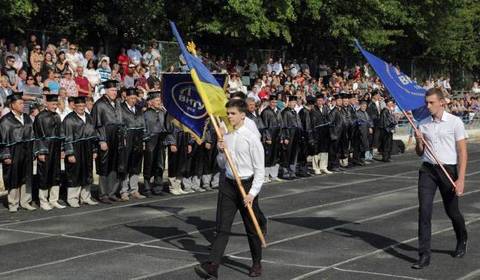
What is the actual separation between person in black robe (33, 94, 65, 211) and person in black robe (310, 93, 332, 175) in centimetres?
766

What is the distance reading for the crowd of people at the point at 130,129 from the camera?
15.0 metres

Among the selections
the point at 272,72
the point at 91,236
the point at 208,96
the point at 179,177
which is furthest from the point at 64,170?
the point at 272,72

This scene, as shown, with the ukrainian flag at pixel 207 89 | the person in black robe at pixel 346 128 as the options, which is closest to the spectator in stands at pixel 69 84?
the person in black robe at pixel 346 128

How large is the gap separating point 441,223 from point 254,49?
19082 mm

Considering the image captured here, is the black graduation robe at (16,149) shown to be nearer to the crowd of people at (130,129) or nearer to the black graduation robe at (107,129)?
the crowd of people at (130,129)

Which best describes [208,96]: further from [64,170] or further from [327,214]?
[64,170]

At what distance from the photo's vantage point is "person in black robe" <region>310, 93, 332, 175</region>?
21125mm

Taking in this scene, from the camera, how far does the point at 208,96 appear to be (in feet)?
33.7

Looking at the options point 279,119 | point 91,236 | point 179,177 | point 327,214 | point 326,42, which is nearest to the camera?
point 91,236

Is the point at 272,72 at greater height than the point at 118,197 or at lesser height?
greater

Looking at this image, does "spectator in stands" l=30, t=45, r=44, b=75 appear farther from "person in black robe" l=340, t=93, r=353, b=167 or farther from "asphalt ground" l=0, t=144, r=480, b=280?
"person in black robe" l=340, t=93, r=353, b=167

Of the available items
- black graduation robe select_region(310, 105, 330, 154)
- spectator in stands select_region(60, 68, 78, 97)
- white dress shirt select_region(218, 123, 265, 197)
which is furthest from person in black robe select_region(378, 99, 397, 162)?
white dress shirt select_region(218, 123, 265, 197)

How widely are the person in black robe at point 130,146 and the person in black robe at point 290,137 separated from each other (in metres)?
4.50

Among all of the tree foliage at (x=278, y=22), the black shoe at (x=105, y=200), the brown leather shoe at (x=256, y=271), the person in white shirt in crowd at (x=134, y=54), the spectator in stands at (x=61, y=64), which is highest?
the tree foliage at (x=278, y=22)
